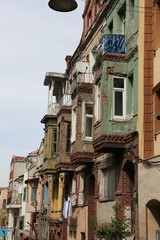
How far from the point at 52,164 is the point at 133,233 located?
1612cm

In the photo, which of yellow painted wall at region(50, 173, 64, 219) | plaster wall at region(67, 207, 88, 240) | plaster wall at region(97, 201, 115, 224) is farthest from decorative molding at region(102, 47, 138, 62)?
yellow painted wall at region(50, 173, 64, 219)

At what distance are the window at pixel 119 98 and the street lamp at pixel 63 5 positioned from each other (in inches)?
315

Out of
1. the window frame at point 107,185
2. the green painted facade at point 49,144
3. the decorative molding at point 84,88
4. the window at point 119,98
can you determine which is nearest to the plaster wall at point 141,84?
the window at point 119,98

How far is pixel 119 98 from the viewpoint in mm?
19656

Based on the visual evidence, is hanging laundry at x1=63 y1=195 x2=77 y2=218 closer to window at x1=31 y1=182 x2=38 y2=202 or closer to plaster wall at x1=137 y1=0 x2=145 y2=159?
plaster wall at x1=137 y1=0 x2=145 y2=159

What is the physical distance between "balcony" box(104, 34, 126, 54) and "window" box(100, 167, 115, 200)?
5802 mm

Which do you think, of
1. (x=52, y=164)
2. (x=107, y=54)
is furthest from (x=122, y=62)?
(x=52, y=164)

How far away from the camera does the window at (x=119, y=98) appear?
63.8 feet

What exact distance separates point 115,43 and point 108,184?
23.2 ft

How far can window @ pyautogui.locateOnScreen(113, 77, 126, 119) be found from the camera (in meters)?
19.5

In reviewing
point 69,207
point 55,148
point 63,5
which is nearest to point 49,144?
point 55,148

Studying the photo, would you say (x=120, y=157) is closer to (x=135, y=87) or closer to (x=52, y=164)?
(x=135, y=87)

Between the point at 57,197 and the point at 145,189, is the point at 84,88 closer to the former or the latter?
the point at 145,189

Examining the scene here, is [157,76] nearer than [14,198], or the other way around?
[157,76]
